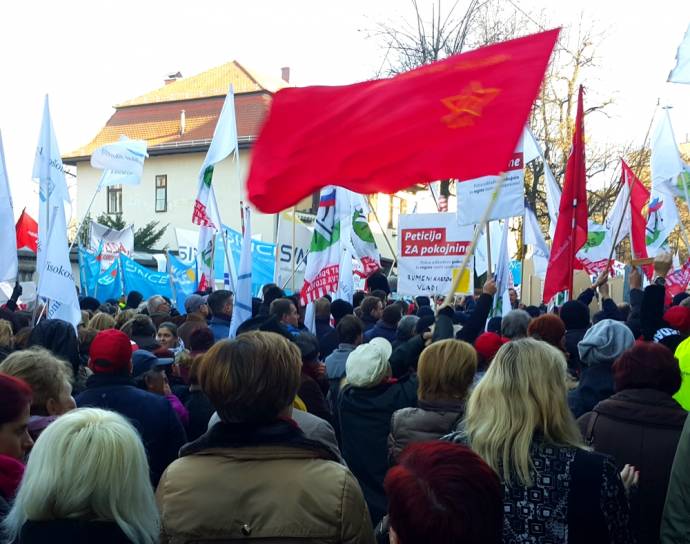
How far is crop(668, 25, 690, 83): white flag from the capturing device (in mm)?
5953

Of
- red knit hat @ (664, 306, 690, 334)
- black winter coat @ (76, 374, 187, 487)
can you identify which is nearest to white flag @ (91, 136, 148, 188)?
red knit hat @ (664, 306, 690, 334)

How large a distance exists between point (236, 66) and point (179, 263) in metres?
34.5

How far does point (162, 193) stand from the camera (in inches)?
1724

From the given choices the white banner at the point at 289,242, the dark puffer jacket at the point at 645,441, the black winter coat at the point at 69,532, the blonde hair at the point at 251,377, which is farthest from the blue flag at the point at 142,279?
the black winter coat at the point at 69,532

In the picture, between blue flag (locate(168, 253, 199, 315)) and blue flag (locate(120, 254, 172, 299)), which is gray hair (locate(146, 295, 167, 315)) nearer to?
blue flag (locate(168, 253, 199, 315))

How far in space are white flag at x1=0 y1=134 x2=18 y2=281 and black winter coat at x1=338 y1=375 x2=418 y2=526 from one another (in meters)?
5.23

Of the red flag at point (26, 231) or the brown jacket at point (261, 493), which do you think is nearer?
the brown jacket at point (261, 493)

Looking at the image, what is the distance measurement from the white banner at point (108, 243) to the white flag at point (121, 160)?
1481 millimetres

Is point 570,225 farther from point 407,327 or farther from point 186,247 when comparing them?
point 186,247

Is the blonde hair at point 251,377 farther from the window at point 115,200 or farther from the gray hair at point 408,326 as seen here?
the window at point 115,200

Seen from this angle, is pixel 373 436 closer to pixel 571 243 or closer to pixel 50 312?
pixel 571 243

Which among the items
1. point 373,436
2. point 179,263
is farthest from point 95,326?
point 179,263

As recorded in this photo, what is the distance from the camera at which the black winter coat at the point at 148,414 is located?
4.20 meters

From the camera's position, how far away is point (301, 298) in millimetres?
10617
